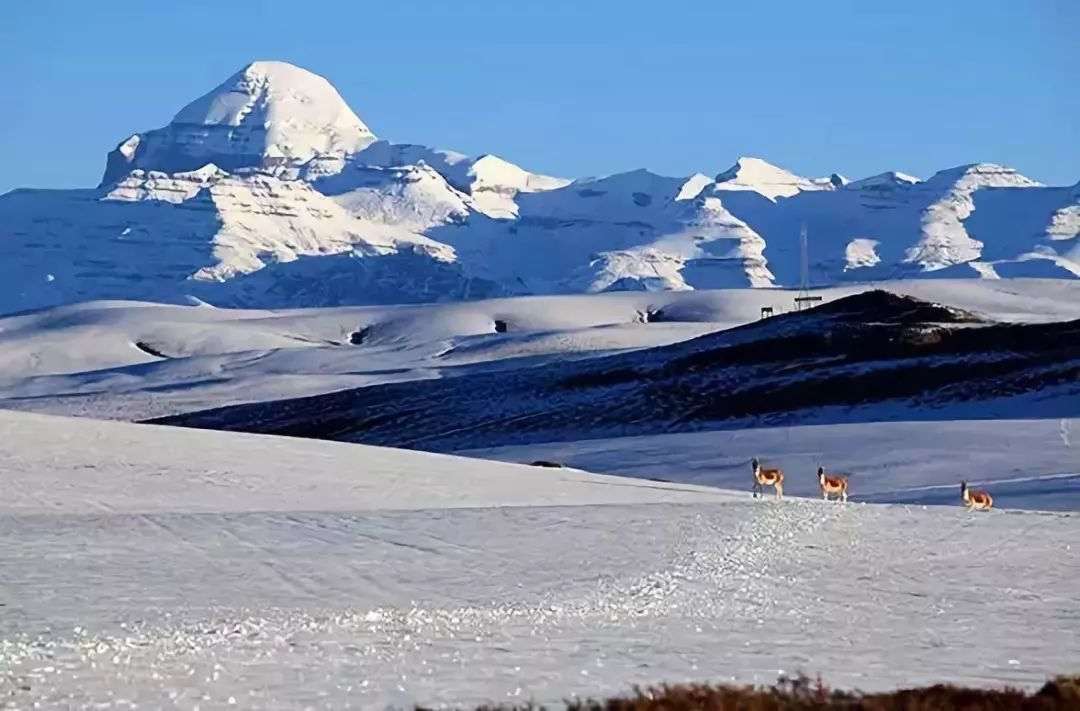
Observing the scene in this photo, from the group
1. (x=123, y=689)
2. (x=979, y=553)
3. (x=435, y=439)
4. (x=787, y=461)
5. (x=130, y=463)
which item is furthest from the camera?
(x=435, y=439)

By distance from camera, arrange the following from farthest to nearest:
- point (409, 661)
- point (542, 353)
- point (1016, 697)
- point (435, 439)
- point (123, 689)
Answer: point (542, 353)
point (435, 439)
point (409, 661)
point (123, 689)
point (1016, 697)

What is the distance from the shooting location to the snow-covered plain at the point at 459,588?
50.3 ft

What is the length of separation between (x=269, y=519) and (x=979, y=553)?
31.3 ft

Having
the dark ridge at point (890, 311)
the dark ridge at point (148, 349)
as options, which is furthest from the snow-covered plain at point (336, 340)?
the dark ridge at point (890, 311)

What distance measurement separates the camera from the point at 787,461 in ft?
168

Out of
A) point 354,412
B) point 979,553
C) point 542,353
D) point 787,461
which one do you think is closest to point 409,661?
point 979,553

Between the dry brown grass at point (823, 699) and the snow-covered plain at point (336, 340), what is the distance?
84.5m

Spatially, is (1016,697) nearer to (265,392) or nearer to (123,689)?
(123,689)

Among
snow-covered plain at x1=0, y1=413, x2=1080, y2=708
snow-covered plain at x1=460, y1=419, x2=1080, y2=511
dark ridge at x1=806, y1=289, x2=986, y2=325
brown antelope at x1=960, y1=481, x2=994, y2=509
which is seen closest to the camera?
snow-covered plain at x1=0, y1=413, x2=1080, y2=708

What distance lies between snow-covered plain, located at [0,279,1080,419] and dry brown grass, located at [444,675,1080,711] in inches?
3328

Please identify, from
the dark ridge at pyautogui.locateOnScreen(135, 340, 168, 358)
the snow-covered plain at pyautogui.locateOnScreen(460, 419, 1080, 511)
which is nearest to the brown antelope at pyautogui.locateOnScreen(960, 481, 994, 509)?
the snow-covered plain at pyautogui.locateOnScreen(460, 419, 1080, 511)

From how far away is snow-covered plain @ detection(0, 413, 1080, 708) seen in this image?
50.3 feet

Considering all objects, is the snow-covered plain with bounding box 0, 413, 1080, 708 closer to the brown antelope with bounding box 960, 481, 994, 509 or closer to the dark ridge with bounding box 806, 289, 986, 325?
the brown antelope with bounding box 960, 481, 994, 509

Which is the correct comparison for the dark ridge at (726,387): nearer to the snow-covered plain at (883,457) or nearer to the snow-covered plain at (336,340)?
the snow-covered plain at (883,457)
